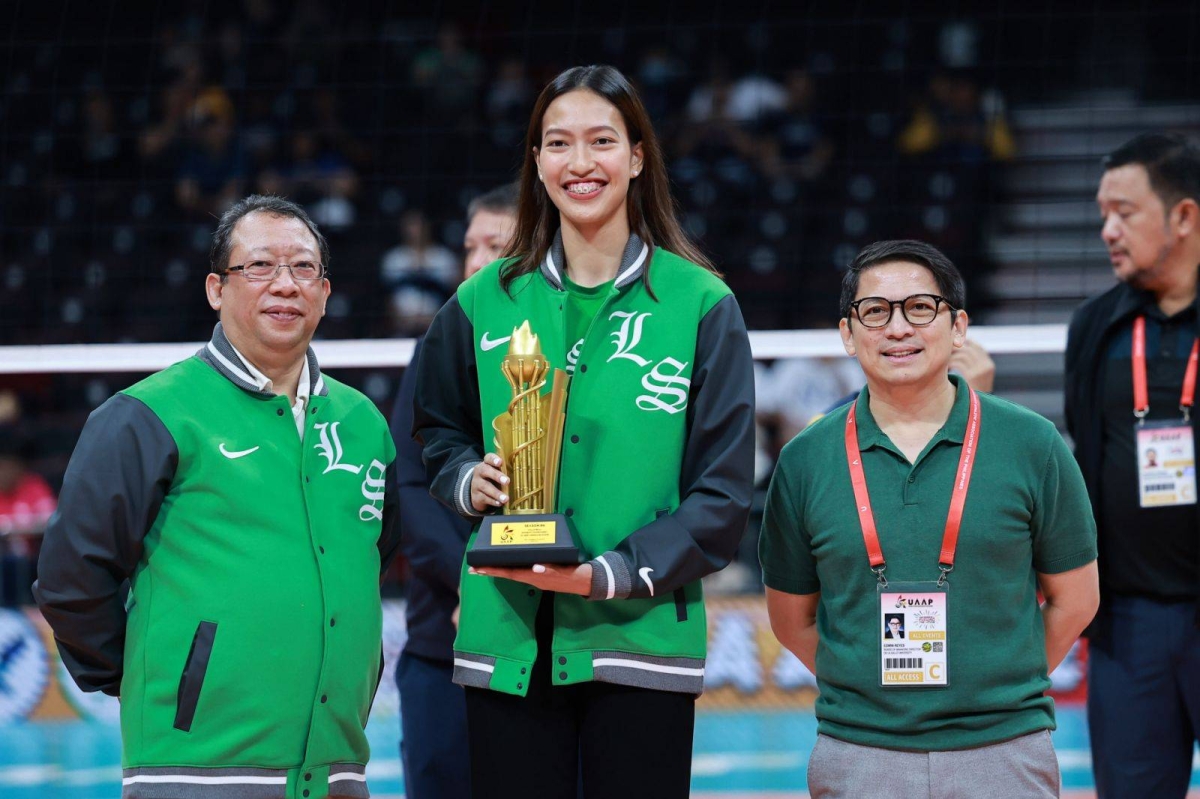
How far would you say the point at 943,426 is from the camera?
10.6 ft

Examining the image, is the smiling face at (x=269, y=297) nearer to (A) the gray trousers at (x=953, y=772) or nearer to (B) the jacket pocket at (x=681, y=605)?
(B) the jacket pocket at (x=681, y=605)

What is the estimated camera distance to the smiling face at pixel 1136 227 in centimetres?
444

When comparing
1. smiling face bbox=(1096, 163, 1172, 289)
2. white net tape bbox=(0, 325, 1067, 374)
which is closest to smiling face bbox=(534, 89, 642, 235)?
smiling face bbox=(1096, 163, 1172, 289)

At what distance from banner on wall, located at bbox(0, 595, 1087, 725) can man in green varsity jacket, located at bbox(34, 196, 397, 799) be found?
415cm

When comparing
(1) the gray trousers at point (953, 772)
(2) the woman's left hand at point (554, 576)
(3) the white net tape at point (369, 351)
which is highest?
(3) the white net tape at point (369, 351)

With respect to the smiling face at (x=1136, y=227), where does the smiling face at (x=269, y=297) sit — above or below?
below

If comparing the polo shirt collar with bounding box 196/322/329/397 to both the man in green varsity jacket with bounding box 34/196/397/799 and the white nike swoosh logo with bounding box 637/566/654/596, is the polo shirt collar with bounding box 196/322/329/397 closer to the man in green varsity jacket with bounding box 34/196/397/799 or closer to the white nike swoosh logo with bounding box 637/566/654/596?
the man in green varsity jacket with bounding box 34/196/397/799

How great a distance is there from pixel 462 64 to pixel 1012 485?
335 inches

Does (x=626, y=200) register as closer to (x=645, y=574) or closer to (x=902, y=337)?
(x=902, y=337)

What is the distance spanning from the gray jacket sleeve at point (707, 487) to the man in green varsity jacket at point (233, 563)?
72 centimetres

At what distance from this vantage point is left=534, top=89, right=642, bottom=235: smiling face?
322 centimetres

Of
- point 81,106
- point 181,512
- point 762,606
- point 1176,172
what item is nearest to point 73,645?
point 181,512

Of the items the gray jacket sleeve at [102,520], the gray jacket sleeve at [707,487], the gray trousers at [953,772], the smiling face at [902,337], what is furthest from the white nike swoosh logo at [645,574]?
the gray jacket sleeve at [102,520]

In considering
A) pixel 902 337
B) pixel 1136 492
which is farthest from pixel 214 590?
pixel 1136 492
